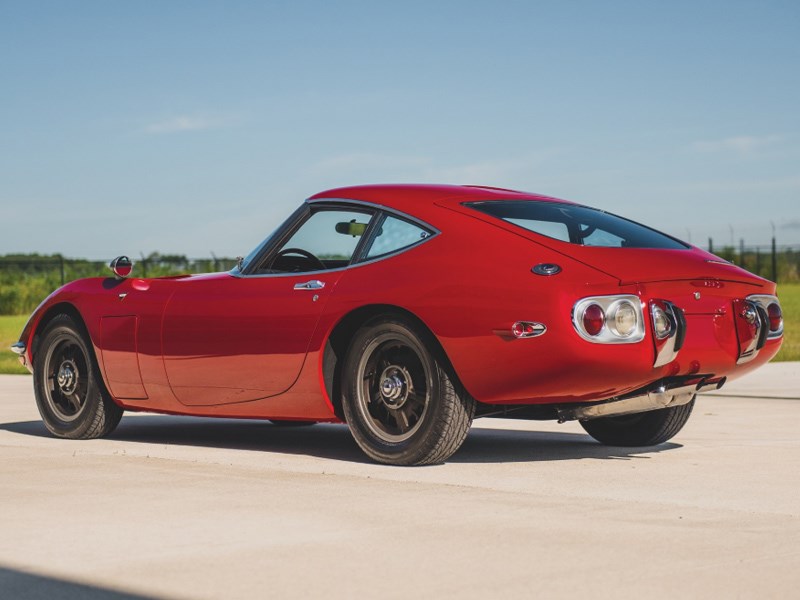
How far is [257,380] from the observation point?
24.2 feet

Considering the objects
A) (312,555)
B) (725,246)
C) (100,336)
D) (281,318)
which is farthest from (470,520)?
(725,246)

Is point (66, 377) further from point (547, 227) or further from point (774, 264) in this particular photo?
point (774, 264)

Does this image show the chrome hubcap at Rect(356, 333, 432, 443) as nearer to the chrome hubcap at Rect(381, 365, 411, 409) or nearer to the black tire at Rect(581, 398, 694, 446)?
the chrome hubcap at Rect(381, 365, 411, 409)

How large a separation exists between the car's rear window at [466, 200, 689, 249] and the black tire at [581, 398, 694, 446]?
1060mm

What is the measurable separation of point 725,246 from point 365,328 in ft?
144

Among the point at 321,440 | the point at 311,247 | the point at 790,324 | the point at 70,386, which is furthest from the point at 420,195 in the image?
the point at 790,324

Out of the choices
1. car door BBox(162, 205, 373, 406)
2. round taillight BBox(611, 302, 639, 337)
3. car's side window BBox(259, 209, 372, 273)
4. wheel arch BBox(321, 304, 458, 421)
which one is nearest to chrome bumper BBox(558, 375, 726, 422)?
round taillight BBox(611, 302, 639, 337)

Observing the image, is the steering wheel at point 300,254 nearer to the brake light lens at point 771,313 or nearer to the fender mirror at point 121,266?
the fender mirror at point 121,266

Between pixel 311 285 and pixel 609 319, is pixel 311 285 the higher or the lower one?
the higher one

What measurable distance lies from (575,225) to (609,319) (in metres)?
1.09

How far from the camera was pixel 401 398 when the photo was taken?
6789mm

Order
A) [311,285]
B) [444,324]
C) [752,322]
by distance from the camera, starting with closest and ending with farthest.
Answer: [444,324] → [752,322] → [311,285]

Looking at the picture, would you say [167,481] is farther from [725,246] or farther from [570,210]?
[725,246]

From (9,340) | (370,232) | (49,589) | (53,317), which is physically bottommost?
(9,340)
